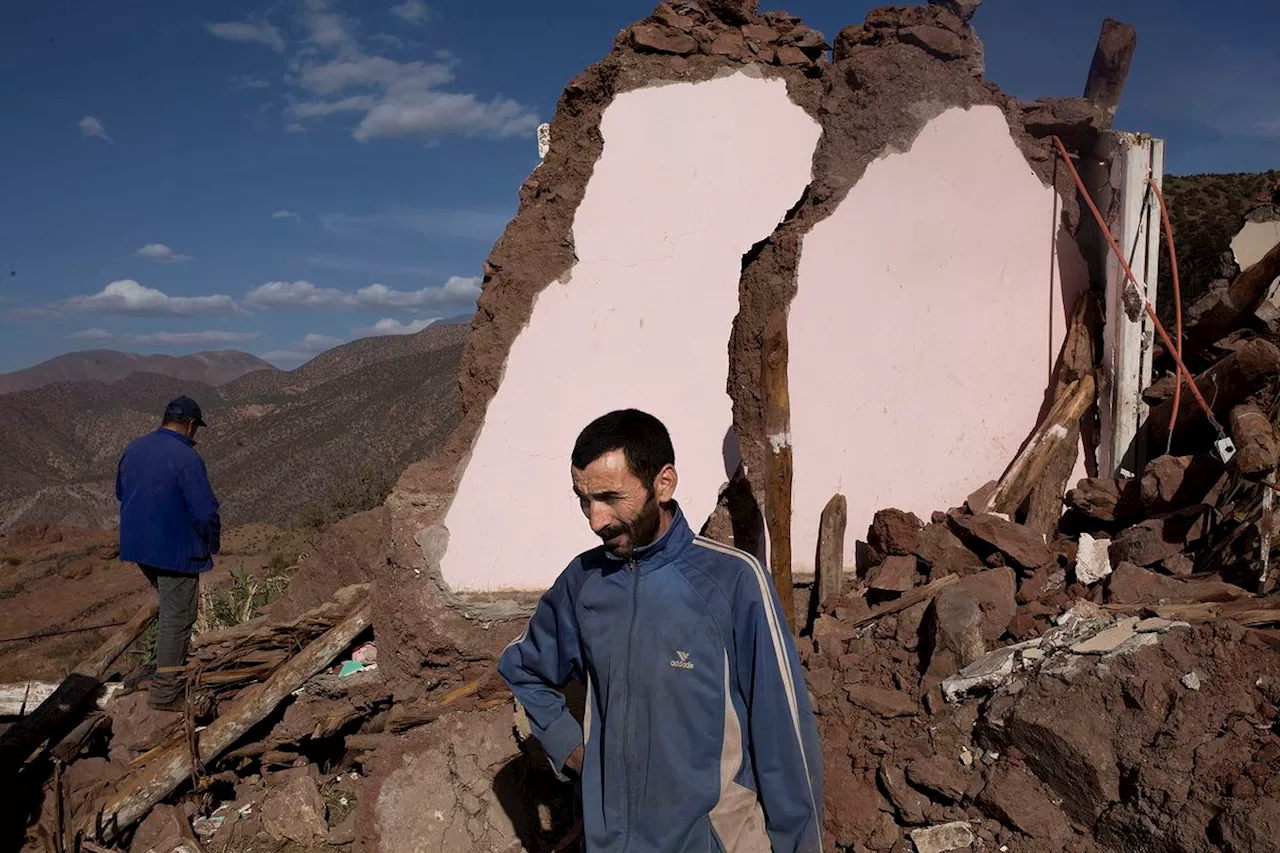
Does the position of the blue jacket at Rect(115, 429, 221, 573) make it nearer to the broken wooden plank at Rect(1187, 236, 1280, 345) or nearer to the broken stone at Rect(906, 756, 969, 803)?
the broken stone at Rect(906, 756, 969, 803)

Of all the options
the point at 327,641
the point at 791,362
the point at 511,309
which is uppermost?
the point at 511,309

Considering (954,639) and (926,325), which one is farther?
(926,325)

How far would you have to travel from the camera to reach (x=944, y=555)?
4715 mm

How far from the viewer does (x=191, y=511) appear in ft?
18.4

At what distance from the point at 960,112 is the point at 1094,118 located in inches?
33.1

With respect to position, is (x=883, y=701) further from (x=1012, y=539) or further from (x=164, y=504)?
(x=164, y=504)

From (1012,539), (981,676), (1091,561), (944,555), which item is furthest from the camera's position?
(944,555)

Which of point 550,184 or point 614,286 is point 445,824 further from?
point 550,184

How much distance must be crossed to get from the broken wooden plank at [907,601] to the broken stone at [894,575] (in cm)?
10

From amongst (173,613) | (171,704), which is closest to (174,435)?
(173,613)

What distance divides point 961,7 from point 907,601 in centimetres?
334

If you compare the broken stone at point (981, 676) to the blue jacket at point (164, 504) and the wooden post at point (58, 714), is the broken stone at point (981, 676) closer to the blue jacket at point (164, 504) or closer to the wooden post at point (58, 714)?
the blue jacket at point (164, 504)

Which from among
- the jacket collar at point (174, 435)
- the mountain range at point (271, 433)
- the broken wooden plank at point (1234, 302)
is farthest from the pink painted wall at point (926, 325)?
the mountain range at point (271, 433)

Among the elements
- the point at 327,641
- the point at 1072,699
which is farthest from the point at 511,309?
the point at 1072,699
